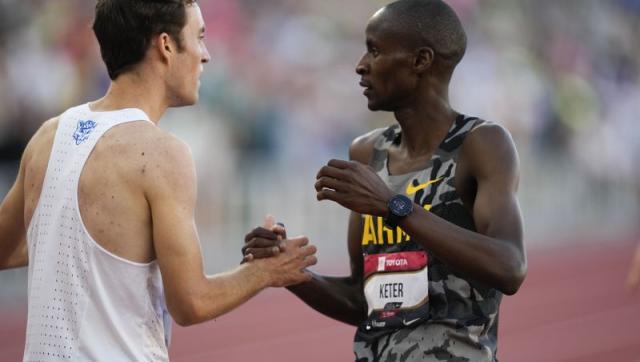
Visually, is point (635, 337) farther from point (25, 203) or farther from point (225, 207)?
point (25, 203)

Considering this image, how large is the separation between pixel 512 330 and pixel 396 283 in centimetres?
741

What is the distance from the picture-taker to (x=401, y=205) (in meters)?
3.22

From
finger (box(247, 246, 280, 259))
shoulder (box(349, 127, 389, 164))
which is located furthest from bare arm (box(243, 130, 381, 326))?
finger (box(247, 246, 280, 259))

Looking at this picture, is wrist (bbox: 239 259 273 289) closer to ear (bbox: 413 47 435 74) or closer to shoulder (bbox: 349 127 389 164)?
shoulder (bbox: 349 127 389 164)

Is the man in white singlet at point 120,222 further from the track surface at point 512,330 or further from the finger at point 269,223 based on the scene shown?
the track surface at point 512,330

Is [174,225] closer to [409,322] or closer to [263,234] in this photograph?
[263,234]

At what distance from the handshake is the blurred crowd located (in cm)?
676

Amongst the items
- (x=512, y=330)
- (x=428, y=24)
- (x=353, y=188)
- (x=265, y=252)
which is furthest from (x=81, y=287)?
(x=512, y=330)

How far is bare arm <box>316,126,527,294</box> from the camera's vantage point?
10.5 ft

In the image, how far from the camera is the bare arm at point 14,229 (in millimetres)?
3281

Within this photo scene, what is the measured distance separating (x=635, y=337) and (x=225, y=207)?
13.6 ft

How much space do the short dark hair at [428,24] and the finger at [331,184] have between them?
0.59 m

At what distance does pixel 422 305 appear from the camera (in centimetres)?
341

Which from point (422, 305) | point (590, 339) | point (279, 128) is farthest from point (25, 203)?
point (279, 128)
